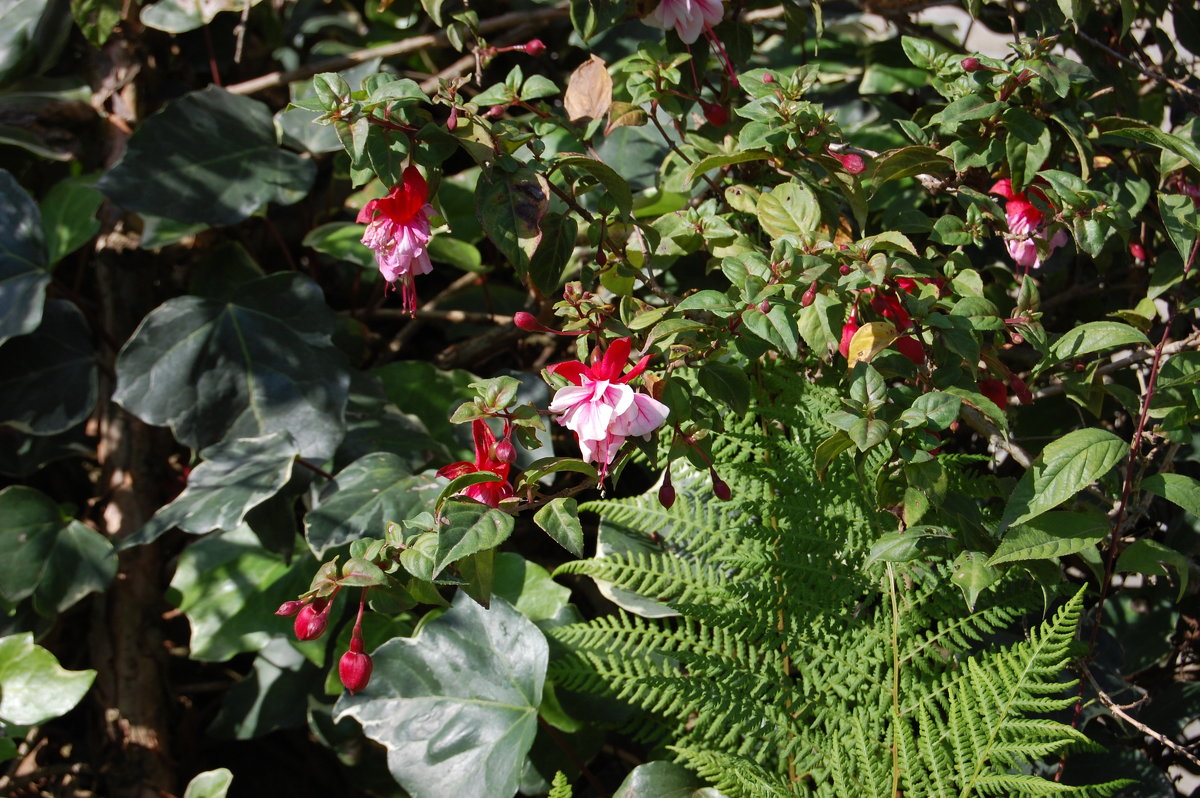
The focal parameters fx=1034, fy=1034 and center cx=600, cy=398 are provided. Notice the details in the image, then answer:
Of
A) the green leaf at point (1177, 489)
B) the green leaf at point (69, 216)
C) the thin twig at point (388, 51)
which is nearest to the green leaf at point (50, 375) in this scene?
the green leaf at point (69, 216)

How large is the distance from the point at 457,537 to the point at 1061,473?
20.1 inches

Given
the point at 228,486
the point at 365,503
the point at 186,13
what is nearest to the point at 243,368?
the point at 228,486

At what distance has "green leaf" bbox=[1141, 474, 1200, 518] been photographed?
0.90 metres

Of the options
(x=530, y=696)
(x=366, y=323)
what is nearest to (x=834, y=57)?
(x=366, y=323)

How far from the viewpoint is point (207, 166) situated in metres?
1.42

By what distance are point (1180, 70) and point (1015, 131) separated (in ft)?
1.86

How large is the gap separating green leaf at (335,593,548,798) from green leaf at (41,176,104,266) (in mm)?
807

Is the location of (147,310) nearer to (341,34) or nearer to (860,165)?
(341,34)

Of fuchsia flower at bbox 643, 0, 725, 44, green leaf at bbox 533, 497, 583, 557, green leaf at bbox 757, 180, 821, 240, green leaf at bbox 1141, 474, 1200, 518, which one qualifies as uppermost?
fuchsia flower at bbox 643, 0, 725, 44

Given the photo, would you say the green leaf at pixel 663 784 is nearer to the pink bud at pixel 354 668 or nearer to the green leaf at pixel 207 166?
the pink bud at pixel 354 668

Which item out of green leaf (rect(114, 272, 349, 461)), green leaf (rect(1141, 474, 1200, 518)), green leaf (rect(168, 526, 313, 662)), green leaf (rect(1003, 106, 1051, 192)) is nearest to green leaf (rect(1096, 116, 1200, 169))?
green leaf (rect(1003, 106, 1051, 192))

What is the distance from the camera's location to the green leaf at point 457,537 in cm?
81

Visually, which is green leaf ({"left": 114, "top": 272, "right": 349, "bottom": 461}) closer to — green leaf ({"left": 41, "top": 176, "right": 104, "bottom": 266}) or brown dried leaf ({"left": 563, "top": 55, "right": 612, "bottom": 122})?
green leaf ({"left": 41, "top": 176, "right": 104, "bottom": 266})

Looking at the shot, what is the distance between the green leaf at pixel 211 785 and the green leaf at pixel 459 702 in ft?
0.64
